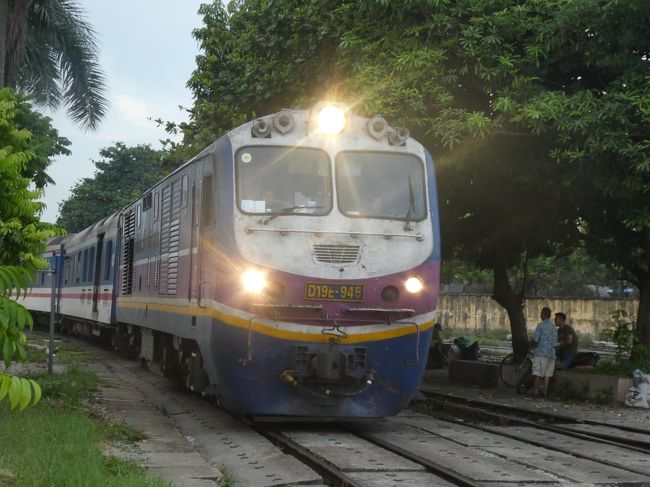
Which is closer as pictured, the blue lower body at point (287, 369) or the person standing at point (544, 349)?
the blue lower body at point (287, 369)

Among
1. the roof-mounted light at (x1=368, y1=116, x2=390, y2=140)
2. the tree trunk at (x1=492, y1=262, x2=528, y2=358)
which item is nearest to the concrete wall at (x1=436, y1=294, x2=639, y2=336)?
the tree trunk at (x1=492, y1=262, x2=528, y2=358)

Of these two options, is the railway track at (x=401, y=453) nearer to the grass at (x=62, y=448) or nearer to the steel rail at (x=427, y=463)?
the steel rail at (x=427, y=463)

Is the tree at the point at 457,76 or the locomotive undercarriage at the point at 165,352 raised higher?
the tree at the point at 457,76

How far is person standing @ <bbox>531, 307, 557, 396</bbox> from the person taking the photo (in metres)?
15.6

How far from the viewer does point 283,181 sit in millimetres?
10406

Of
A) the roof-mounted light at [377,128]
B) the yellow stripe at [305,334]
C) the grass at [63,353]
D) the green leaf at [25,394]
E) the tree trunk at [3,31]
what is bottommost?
the grass at [63,353]

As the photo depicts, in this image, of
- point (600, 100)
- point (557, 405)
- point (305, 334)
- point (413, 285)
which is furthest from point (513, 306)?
point (305, 334)

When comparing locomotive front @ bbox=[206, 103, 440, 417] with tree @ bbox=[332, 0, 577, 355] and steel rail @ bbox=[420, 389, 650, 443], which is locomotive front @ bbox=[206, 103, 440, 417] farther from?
steel rail @ bbox=[420, 389, 650, 443]

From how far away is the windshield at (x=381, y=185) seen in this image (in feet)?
34.2

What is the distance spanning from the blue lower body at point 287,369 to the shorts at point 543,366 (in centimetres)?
623

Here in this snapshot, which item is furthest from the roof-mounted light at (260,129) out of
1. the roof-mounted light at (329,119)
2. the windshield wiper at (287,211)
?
the windshield wiper at (287,211)

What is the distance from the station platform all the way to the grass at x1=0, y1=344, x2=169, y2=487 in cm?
642

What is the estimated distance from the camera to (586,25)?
13.3 m

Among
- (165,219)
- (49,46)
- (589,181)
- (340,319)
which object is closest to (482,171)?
(589,181)
